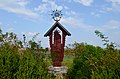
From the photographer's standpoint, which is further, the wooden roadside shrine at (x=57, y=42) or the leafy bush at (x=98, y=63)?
the wooden roadside shrine at (x=57, y=42)

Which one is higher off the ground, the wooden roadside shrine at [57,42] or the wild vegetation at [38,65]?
the wooden roadside shrine at [57,42]

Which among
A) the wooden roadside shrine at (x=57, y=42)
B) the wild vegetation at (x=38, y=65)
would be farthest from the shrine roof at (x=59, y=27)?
the wild vegetation at (x=38, y=65)

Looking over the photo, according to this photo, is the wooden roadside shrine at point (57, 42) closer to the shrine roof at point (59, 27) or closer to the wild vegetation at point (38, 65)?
the shrine roof at point (59, 27)

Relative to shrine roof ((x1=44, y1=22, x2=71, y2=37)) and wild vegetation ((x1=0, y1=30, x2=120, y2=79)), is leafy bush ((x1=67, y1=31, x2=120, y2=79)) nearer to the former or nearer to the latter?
wild vegetation ((x1=0, y1=30, x2=120, y2=79))

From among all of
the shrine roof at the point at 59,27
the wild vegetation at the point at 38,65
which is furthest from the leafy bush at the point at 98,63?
the shrine roof at the point at 59,27

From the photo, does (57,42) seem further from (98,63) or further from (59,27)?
(98,63)

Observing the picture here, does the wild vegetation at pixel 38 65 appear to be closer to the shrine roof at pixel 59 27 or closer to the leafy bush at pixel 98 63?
the leafy bush at pixel 98 63

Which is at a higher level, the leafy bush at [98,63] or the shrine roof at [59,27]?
the shrine roof at [59,27]

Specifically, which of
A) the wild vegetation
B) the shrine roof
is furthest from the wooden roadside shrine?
the wild vegetation

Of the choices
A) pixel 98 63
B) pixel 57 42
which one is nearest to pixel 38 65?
pixel 98 63

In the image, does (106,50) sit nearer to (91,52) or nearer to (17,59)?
(91,52)

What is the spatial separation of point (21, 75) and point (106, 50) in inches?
151

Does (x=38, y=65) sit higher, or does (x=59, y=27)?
(x=59, y=27)

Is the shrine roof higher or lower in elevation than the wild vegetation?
higher
